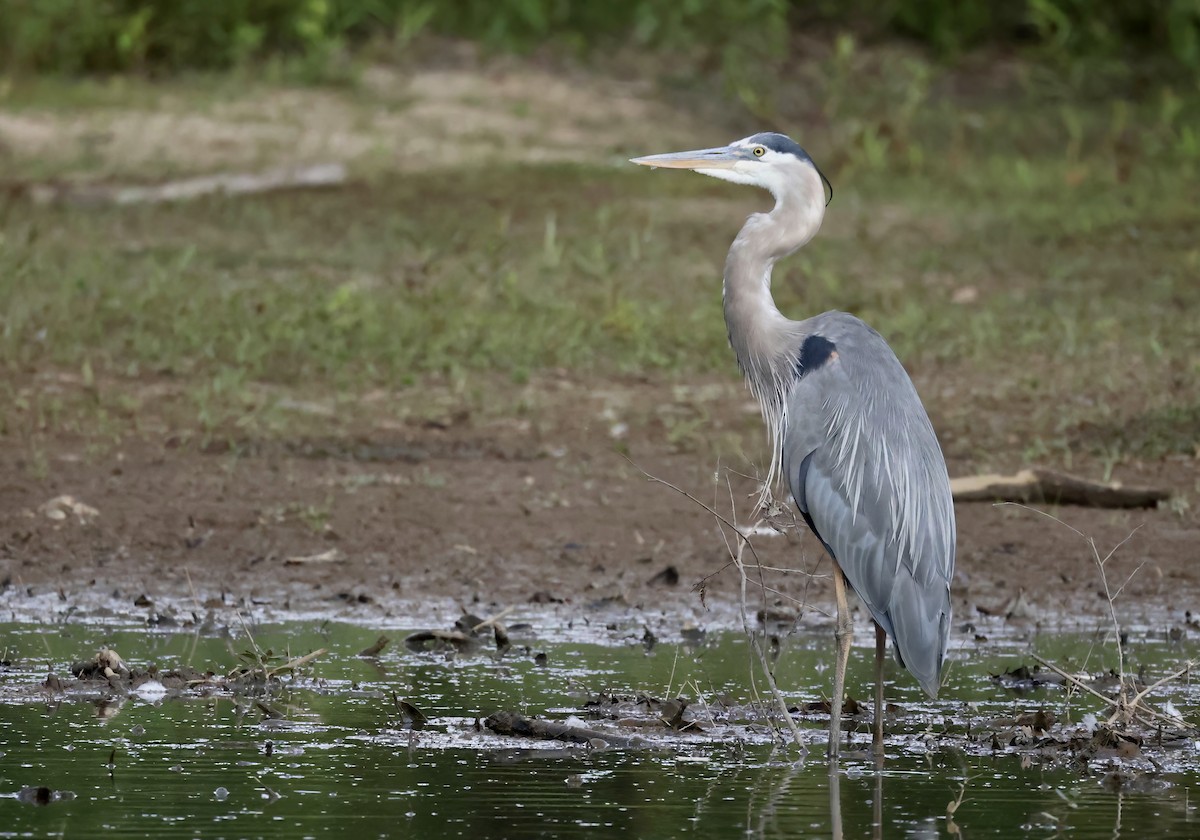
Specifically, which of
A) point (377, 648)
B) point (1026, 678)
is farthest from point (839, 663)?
point (377, 648)

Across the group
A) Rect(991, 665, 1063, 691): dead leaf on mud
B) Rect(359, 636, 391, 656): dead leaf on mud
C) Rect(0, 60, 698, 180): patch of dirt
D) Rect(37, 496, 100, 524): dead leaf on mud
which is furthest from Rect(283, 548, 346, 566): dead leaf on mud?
Rect(0, 60, 698, 180): patch of dirt

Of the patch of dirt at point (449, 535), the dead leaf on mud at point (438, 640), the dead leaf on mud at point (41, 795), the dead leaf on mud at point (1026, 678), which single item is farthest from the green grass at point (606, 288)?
the dead leaf on mud at point (41, 795)

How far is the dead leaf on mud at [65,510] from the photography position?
825 cm

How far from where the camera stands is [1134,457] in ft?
30.5

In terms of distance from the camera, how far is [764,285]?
6.22 m

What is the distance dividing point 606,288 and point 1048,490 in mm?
4082

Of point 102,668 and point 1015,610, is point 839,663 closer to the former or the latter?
point 1015,610

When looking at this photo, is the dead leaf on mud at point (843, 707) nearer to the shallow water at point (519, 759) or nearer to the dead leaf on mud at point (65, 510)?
the shallow water at point (519, 759)

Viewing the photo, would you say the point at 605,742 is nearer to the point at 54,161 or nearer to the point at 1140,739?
the point at 1140,739

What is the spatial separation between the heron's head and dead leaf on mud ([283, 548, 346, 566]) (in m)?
2.40

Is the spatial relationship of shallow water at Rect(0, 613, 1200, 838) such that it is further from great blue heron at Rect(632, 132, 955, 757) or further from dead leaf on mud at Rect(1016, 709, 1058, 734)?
great blue heron at Rect(632, 132, 955, 757)

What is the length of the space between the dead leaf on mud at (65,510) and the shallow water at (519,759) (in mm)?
1461

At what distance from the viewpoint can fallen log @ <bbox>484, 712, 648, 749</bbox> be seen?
5418 millimetres

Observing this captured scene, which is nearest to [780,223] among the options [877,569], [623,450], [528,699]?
[877,569]
